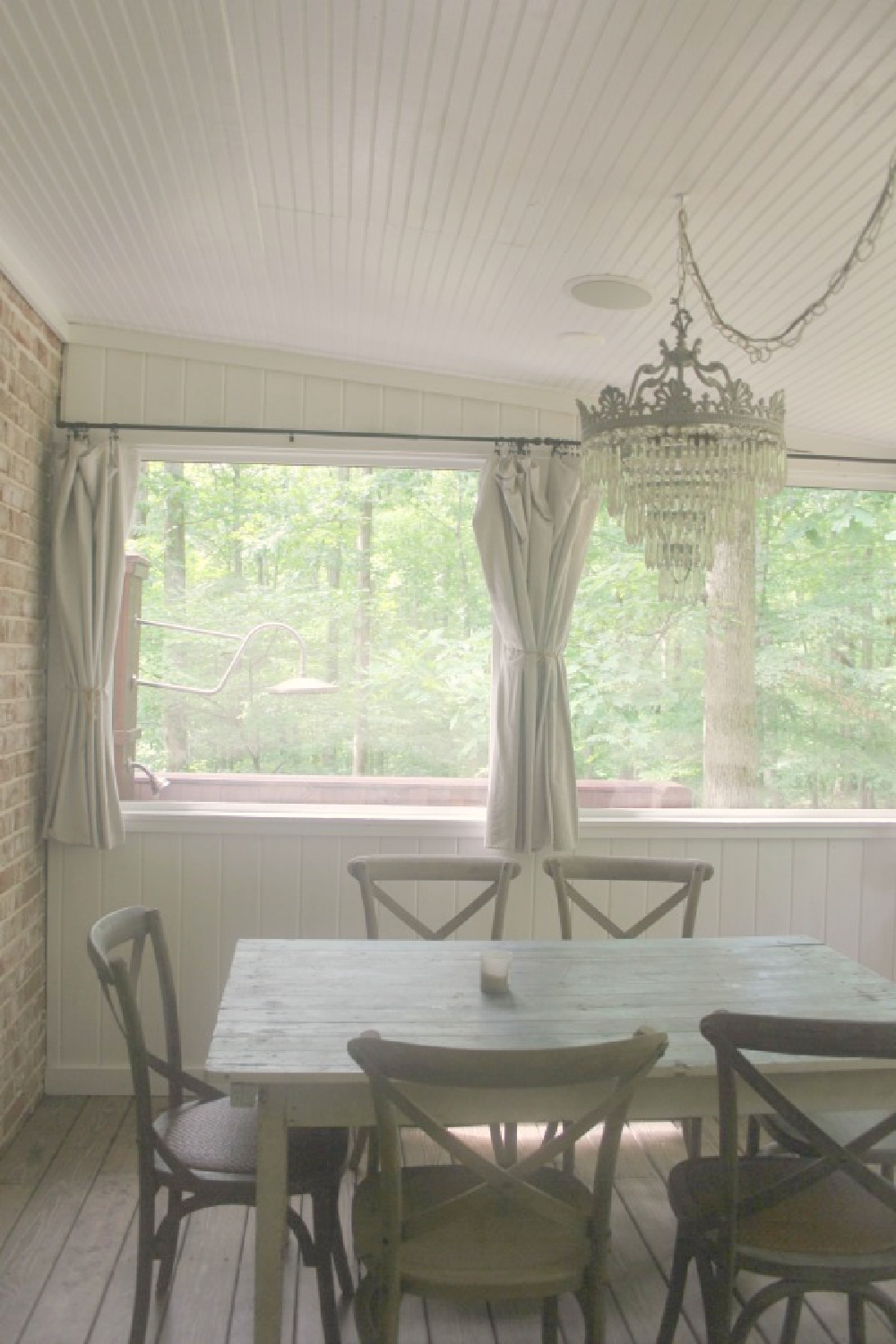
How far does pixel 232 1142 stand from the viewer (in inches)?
94.0

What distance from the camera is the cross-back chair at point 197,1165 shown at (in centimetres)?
226

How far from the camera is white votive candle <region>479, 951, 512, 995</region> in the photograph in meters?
2.52

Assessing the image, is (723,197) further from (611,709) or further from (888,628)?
(888,628)

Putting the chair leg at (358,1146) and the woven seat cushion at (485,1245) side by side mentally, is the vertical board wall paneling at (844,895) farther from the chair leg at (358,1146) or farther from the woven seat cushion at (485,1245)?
the woven seat cushion at (485,1245)

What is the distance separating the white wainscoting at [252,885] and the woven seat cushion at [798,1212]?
5.49 ft

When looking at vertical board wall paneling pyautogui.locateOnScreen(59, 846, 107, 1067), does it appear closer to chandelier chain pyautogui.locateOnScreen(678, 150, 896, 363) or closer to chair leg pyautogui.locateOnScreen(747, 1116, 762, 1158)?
chair leg pyautogui.locateOnScreen(747, 1116, 762, 1158)

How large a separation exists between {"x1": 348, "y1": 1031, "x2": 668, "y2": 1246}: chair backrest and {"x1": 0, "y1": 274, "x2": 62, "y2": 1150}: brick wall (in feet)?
6.11

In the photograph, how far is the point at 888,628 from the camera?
4.34m

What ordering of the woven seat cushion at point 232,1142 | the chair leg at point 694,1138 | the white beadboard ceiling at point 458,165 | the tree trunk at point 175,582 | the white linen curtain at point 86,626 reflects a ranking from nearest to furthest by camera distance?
the white beadboard ceiling at point 458,165
the woven seat cushion at point 232,1142
the chair leg at point 694,1138
the white linen curtain at point 86,626
the tree trunk at point 175,582

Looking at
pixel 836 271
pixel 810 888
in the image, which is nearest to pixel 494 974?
pixel 836 271

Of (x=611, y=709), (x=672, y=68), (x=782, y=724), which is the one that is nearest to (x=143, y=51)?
(x=672, y=68)

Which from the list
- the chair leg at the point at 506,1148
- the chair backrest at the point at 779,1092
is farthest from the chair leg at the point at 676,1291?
the chair leg at the point at 506,1148

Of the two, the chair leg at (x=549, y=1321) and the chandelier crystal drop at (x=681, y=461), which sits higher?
the chandelier crystal drop at (x=681, y=461)

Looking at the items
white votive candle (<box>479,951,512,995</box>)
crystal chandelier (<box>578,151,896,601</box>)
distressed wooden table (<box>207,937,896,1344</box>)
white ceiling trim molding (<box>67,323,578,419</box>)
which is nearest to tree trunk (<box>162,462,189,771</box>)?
white ceiling trim molding (<box>67,323,578,419</box>)
